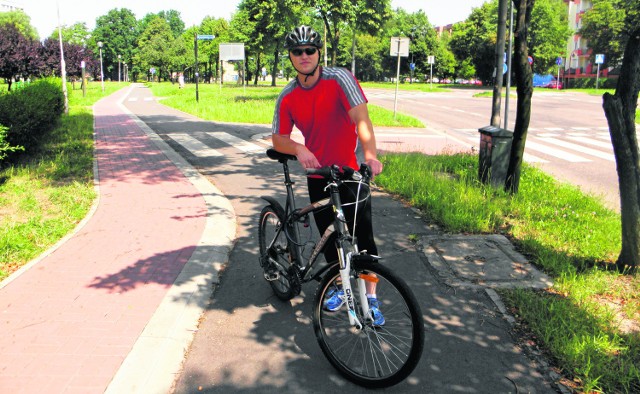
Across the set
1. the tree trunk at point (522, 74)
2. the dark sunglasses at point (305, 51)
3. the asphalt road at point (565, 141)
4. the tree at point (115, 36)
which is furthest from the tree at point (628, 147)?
the tree at point (115, 36)

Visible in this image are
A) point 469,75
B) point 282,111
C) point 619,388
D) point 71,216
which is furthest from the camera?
point 469,75

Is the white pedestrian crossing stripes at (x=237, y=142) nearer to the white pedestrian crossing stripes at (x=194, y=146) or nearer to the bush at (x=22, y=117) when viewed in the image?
the white pedestrian crossing stripes at (x=194, y=146)

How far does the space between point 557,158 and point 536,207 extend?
5.99 meters

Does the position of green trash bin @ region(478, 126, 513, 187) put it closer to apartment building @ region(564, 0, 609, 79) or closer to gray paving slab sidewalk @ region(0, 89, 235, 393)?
gray paving slab sidewalk @ region(0, 89, 235, 393)

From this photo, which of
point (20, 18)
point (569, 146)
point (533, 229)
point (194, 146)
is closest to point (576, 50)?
point (569, 146)

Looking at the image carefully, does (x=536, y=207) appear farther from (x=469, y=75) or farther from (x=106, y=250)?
(x=469, y=75)

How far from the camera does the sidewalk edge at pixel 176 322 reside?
2904mm

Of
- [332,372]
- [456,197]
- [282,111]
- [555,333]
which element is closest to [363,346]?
[332,372]

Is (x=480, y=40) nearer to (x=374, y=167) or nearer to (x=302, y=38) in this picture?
(x=302, y=38)

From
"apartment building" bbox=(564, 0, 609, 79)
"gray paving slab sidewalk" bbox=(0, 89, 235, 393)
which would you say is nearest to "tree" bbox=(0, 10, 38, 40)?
"apartment building" bbox=(564, 0, 609, 79)

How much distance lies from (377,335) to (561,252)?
2717 millimetres

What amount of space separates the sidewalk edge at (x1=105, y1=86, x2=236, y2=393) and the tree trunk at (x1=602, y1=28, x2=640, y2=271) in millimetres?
3585

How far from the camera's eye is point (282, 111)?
10.9 ft

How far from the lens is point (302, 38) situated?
311cm
